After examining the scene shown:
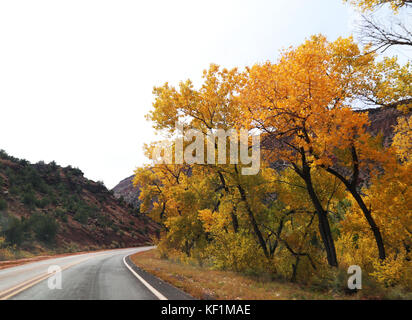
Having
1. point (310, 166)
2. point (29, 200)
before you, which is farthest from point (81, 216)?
point (310, 166)

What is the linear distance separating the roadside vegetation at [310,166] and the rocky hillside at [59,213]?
20818mm

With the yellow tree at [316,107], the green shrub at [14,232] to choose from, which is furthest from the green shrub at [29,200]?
the yellow tree at [316,107]

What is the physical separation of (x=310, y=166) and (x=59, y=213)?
43706mm

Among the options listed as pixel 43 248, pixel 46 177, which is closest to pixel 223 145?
pixel 43 248

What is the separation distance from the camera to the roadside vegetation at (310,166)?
1092cm

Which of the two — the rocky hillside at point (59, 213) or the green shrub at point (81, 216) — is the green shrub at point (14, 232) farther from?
the green shrub at point (81, 216)

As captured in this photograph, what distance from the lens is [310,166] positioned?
39.4 ft

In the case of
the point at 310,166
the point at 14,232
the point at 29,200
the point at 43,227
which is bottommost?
the point at 43,227

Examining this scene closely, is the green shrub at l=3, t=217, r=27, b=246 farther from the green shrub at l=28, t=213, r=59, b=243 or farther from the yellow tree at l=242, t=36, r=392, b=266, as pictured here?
the yellow tree at l=242, t=36, r=392, b=266

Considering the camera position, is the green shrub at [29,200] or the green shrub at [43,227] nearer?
the green shrub at [43,227]

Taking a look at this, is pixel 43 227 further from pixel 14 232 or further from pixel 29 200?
pixel 29 200

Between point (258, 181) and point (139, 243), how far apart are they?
49.2 metres

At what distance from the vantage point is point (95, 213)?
56.8m

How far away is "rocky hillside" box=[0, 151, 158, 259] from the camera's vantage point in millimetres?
33406
